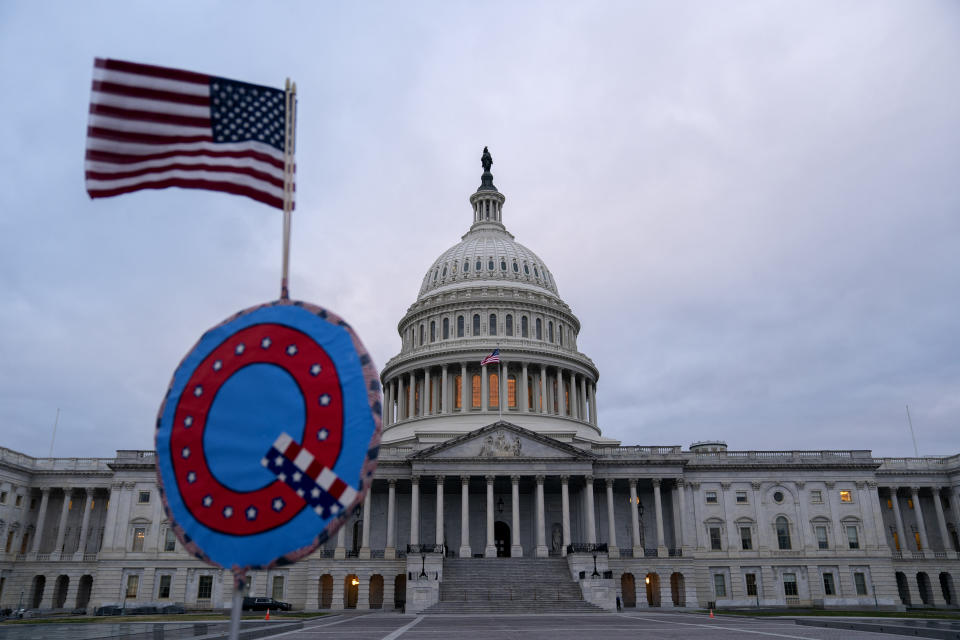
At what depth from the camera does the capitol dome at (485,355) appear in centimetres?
8462

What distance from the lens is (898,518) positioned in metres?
78.7

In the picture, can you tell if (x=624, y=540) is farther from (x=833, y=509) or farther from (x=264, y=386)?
(x=264, y=386)

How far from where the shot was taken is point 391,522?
69312 mm

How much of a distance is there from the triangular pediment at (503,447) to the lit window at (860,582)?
30037 millimetres

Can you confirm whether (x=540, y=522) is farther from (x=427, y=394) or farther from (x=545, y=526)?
(x=427, y=394)

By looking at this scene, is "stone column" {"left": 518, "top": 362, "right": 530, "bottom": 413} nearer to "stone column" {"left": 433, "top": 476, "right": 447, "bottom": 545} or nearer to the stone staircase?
"stone column" {"left": 433, "top": 476, "right": 447, "bottom": 545}

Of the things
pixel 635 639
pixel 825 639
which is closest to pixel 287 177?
pixel 635 639

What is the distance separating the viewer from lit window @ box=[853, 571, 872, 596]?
7188 cm

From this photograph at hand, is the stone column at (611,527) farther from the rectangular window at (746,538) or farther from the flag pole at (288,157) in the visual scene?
the flag pole at (288,157)

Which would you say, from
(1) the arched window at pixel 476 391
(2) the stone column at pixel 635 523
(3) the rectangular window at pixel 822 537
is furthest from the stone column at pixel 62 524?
(3) the rectangular window at pixel 822 537

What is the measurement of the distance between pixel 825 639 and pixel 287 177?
95.2ft

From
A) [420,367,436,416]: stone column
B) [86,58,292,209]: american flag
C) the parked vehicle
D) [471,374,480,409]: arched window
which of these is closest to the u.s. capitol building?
[471,374,480,409]: arched window

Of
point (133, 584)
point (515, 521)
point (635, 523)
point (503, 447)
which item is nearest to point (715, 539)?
point (635, 523)

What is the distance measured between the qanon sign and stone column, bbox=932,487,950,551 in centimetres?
8927
